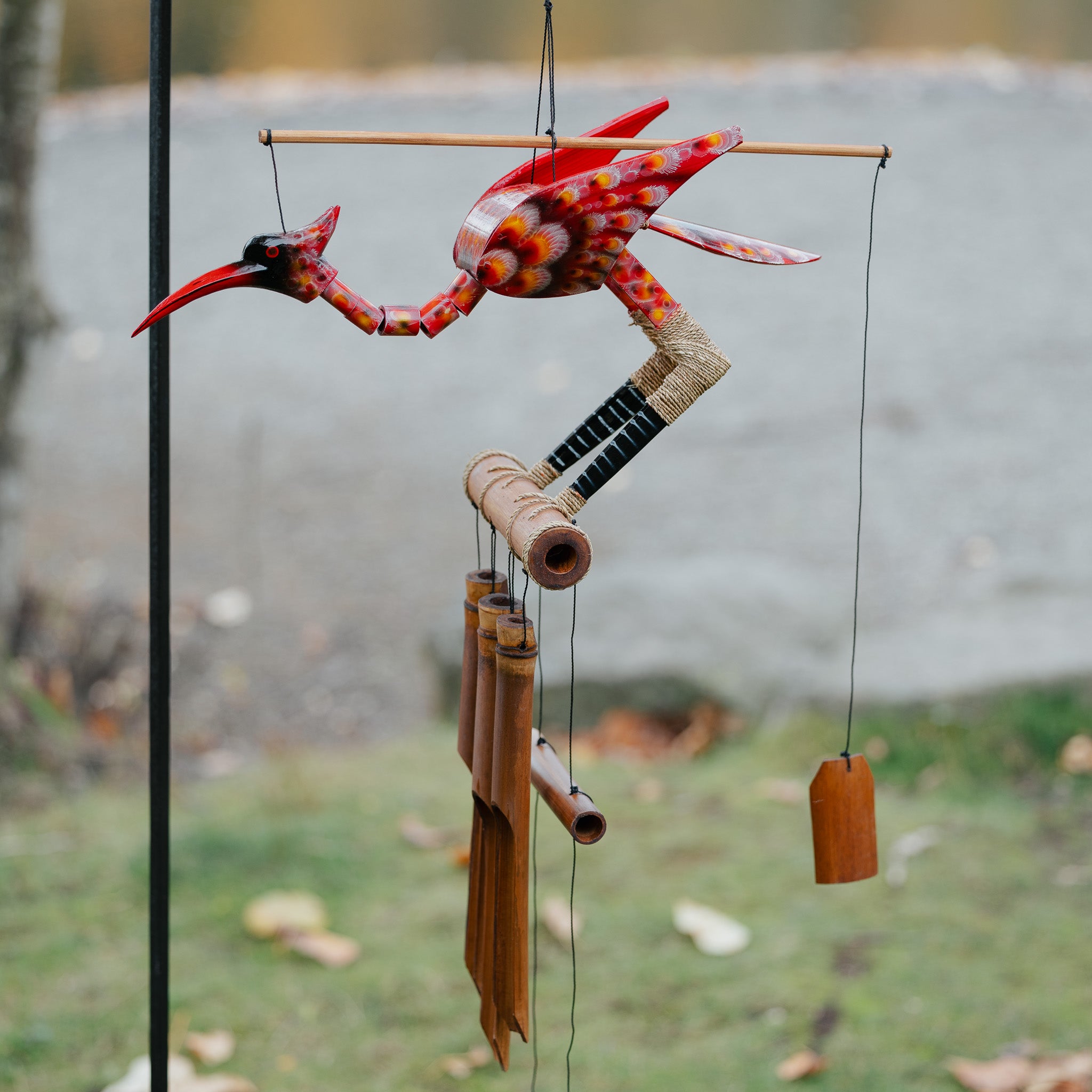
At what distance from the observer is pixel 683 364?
64.3 inches

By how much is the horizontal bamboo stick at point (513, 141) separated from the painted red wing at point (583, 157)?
44 millimetres

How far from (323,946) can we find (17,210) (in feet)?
7.23

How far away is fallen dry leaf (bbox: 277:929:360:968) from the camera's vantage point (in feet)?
9.07

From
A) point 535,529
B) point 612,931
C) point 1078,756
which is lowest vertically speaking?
point 612,931

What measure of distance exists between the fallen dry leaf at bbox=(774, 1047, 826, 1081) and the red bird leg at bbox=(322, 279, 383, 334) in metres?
1.60

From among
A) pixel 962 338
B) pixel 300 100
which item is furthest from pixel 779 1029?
pixel 300 100

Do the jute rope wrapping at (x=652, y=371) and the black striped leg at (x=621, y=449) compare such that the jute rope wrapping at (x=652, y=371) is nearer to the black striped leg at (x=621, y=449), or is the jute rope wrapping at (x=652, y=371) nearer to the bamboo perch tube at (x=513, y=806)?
the black striped leg at (x=621, y=449)

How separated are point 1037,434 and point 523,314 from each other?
2721 mm

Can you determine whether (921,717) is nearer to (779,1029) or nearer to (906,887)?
(906,887)

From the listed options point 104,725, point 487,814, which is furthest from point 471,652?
point 104,725

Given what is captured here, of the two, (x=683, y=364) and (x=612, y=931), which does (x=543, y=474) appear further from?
(x=612, y=931)

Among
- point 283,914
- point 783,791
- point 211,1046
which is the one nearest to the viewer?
point 211,1046

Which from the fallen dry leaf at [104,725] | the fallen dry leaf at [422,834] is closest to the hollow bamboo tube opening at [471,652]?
the fallen dry leaf at [422,834]

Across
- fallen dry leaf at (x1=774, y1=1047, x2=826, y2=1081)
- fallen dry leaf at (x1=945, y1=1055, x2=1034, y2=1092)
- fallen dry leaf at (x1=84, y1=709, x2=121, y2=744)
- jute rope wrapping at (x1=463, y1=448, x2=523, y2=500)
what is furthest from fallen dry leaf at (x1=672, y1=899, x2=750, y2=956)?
fallen dry leaf at (x1=84, y1=709, x2=121, y2=744)
